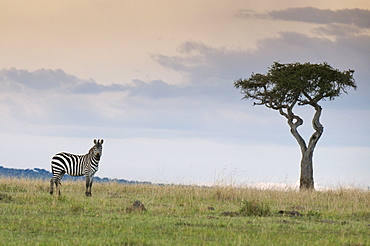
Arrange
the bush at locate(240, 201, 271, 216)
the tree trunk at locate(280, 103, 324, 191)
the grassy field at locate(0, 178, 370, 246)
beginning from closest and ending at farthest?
the grassy field at locate(0, 178, 370, 246) < the bush at locate(240, 201, 271, 216) < the tree trunk at locate(280, 103, 324, 191)

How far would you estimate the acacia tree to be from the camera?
1127 inches

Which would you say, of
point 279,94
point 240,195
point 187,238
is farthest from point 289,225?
point 279,94

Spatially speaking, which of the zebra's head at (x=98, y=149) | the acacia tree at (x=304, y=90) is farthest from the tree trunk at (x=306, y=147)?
the zebra's head at (x=98, y=149)

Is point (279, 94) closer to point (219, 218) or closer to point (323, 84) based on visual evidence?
point (323, 84)

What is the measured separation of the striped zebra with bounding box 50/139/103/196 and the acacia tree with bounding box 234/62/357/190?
12.3 meters

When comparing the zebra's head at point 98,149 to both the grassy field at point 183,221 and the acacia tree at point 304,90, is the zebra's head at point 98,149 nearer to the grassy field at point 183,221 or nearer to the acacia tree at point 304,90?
the grassy field at point 183,221

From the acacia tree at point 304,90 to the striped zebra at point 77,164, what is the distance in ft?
40.5

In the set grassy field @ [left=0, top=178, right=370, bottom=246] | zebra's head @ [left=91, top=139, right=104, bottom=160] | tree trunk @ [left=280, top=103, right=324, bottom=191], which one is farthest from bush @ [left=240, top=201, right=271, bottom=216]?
tree trunk @ [left=280, top=103, right=324, bottom=191]

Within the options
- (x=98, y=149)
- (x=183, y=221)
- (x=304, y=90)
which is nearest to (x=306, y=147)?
(x=304, y=90)

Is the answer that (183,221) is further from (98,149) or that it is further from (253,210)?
(98,149)

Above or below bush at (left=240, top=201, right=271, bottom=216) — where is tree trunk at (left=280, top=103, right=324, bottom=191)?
above

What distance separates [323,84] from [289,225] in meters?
17.5

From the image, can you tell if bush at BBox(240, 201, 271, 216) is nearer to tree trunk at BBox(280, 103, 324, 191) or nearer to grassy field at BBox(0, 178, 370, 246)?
grassy field at BBox(0, 178, 370, 246)

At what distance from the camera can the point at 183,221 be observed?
13.2 meters
